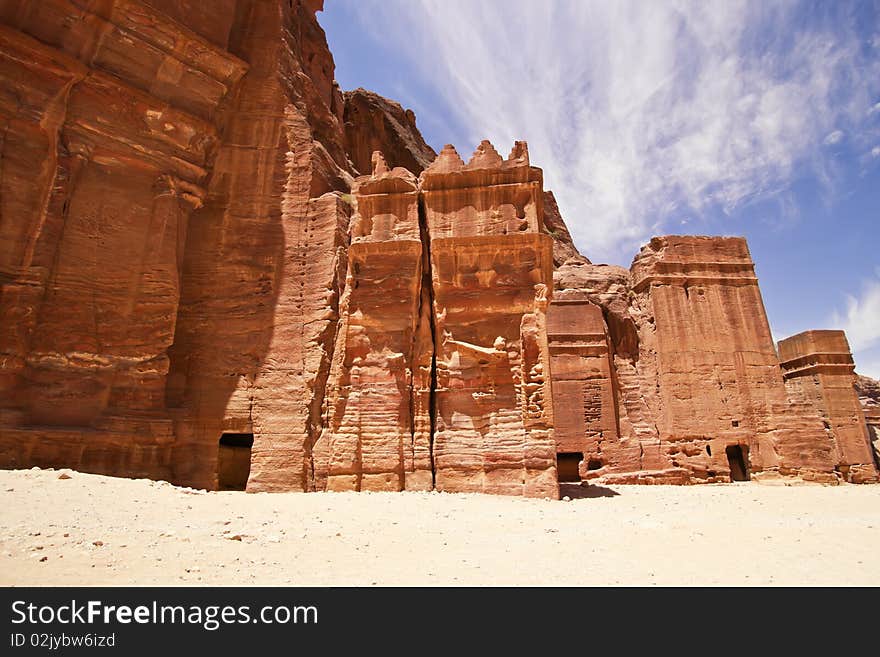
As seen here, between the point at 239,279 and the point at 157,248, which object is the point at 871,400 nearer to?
the point at 239,279

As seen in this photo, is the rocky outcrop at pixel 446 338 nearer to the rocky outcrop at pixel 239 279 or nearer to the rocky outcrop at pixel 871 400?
the rocky outcrop at pixel 239 279

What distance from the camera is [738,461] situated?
939 inches

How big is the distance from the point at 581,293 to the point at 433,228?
49.6 ft

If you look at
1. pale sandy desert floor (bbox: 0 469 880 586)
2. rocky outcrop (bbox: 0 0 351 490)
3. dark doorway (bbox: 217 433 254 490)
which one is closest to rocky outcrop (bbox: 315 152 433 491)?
rocky outcrop (bbox: 0 0 351 490)

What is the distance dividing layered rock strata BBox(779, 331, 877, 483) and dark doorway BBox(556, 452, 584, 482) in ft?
38.3

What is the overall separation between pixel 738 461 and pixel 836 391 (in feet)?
24.1

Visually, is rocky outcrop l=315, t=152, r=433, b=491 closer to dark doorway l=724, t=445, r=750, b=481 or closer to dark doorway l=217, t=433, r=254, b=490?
dark doorway l=217, t=433, r=254, b=490

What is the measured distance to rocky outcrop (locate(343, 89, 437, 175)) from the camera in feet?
89.6

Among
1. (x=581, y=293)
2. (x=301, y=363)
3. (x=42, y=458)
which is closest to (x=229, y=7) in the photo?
(x=301, y=363)

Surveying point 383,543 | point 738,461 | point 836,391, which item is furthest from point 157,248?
point 836,391

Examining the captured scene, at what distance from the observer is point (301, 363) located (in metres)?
13.4

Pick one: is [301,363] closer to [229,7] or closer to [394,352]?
[394,352]

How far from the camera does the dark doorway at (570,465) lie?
22183 millimetres

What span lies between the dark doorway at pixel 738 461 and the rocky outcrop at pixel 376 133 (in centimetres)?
2053
